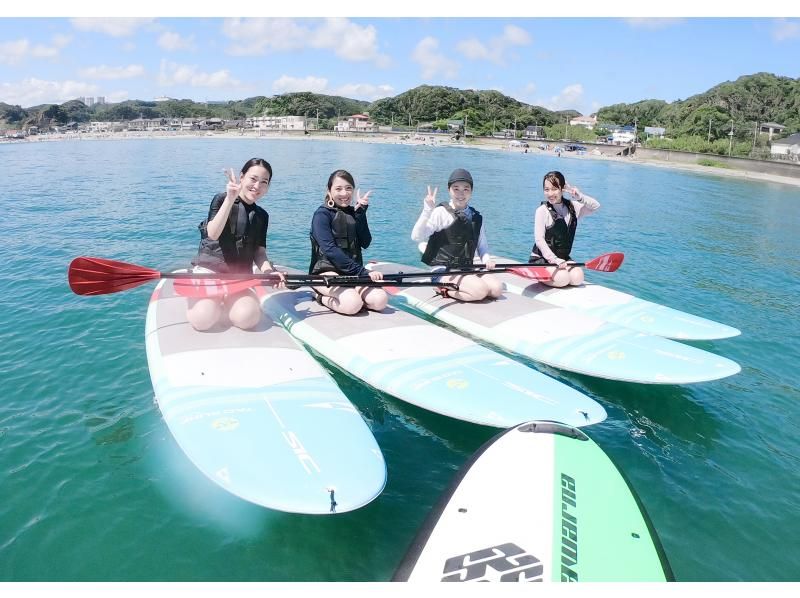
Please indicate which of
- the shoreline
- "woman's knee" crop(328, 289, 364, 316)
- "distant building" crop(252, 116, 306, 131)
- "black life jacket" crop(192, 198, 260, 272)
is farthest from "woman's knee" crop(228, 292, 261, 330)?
"distant building" crop(252, 116, 306, 131)

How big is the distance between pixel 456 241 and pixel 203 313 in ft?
10.8

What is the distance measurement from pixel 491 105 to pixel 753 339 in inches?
4364

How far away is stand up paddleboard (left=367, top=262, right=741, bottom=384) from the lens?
17.0ft

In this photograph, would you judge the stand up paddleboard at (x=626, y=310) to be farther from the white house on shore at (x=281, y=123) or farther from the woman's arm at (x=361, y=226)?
the white house on shore at (x=281, y=123)

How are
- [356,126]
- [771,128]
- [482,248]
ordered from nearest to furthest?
[482,248] < [771,128] < [356,126]

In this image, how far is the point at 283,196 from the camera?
21.1m

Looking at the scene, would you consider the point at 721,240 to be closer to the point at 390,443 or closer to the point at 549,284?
the point at 549,284

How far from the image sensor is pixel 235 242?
5703 millimetres

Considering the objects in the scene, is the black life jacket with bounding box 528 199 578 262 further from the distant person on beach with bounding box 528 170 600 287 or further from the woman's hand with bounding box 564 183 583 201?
the woman's hand with bounding box 564 183 583 201

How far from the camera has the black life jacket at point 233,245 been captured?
5613 millimetres

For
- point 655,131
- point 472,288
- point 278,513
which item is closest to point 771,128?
point 655,131

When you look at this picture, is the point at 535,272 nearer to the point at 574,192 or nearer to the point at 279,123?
the point at 574,192

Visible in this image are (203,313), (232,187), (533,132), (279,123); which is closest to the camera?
(232,187)

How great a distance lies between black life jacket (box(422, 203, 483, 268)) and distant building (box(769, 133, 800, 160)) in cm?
5083
